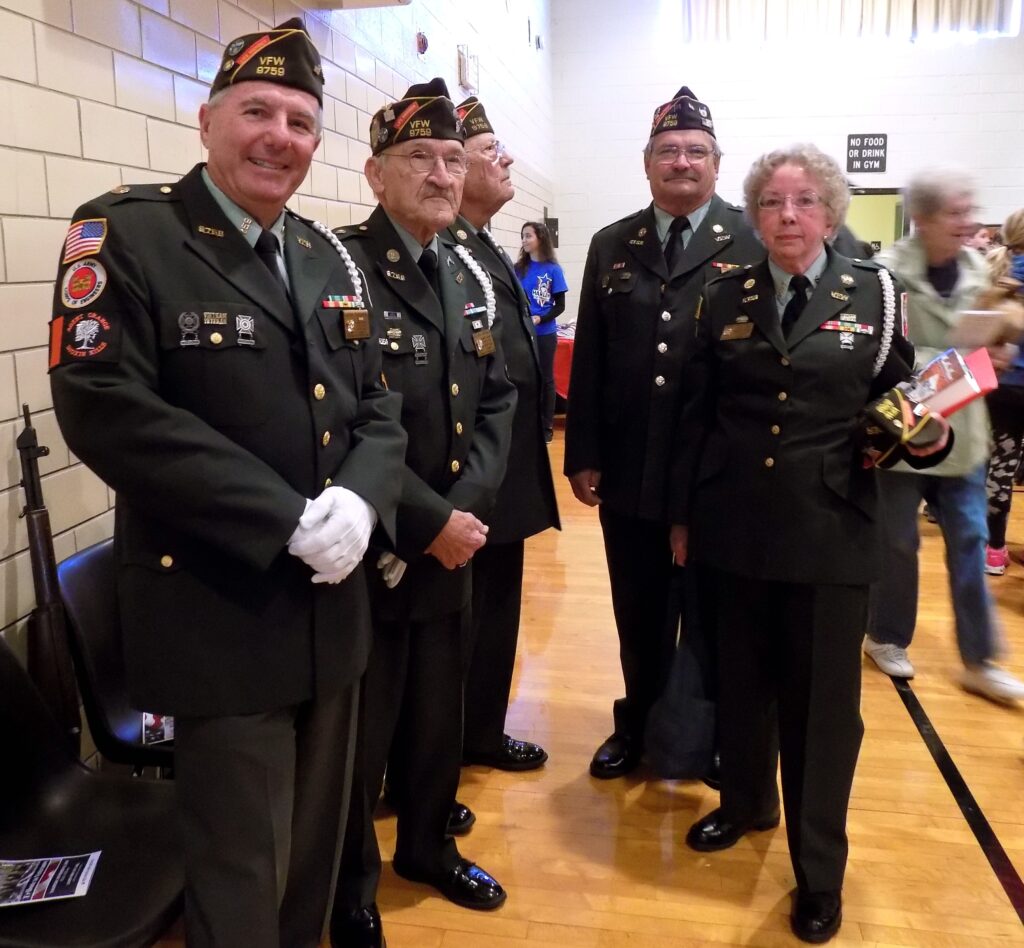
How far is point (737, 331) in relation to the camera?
1.93 metres

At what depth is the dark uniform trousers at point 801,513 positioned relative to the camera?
183cm

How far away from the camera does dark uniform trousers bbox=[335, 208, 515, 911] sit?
1802mm

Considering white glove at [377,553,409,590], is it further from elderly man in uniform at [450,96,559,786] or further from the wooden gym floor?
the wooden gym floor

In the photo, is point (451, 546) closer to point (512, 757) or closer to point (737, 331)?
point (737, 331)

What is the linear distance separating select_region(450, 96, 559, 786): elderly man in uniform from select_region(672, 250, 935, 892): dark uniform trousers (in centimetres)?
52

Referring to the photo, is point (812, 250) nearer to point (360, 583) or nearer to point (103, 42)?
point (360, 583)

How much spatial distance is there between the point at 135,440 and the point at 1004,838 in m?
2.30

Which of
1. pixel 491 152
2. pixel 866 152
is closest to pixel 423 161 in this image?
pixel 491 152

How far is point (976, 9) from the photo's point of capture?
851 cm

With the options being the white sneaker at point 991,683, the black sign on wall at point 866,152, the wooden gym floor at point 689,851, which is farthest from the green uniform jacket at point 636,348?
the black sign on wall at point 866,152

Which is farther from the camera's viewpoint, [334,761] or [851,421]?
[851,421]

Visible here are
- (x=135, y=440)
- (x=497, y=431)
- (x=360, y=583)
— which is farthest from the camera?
(x=497, y=431)

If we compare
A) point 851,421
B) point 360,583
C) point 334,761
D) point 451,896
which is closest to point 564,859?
point 451,896

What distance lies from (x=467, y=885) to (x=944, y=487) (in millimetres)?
2131
